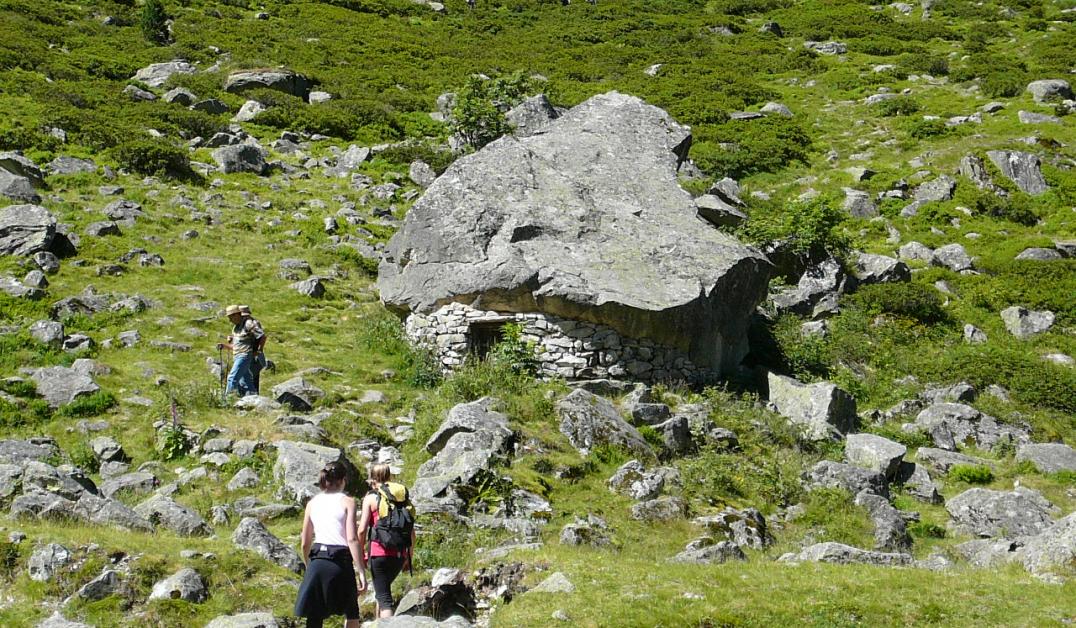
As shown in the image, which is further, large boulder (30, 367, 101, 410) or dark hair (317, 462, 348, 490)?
large boulder (30, 367, 101, 410)

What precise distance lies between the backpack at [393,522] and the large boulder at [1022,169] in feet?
94.2

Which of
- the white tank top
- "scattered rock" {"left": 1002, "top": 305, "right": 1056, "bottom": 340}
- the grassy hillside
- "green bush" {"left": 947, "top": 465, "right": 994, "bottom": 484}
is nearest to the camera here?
the white tank top

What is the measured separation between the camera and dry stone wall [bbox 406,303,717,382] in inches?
653

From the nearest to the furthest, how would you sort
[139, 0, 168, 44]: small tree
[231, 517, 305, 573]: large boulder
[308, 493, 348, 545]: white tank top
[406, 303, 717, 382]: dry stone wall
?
[308, 493, 348, 545]: white tank top
[231, 517, 305, 573]: large boulder
[406, 303, 717, 382]: dry stone wall
[139, 0, 168, 44]: small tree

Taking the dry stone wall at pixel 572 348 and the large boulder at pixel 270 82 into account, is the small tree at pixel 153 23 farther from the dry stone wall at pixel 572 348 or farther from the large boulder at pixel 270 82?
the dry stone wall at pixel 572 348

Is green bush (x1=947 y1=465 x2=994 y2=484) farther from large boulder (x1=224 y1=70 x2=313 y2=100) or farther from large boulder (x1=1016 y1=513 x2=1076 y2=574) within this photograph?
large boulder (x1=224 y1=70 x2=313 y2=100)

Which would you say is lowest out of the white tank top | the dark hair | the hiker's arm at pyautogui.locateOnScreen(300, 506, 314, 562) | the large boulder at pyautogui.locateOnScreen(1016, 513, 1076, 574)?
the large boulder at pyautogui.locateOnScreen(1016, 513, 1076, 574)

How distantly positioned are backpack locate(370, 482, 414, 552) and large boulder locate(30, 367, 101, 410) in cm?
816

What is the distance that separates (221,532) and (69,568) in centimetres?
223

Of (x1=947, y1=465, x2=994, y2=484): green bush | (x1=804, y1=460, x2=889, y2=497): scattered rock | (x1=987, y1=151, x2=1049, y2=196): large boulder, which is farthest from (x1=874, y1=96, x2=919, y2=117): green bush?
(x1=804, y1=460, x2=889, y2=497): scattered rock

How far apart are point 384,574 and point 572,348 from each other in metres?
9.12

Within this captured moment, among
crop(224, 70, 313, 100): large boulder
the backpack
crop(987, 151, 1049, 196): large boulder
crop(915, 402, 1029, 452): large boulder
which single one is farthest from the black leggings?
crop(224, 70, 313, 100): large boulder

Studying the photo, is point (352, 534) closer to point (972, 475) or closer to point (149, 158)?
point (972, 475)

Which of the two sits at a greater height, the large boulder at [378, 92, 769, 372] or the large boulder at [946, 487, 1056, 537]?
the large boulder at [378, 92, 769, 372]
